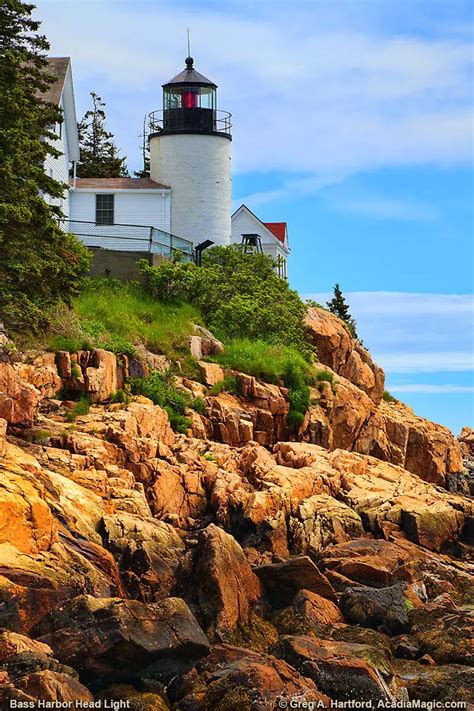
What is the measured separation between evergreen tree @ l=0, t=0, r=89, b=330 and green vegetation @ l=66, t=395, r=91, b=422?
298cm

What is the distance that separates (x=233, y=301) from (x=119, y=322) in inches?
248

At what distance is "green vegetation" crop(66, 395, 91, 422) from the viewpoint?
92.8 feet

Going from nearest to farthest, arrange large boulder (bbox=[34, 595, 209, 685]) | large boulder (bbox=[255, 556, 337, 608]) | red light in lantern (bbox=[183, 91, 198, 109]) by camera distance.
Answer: large boulder (bbox=[34, 595, 209, 685]), large boulder (bbox=[255, 556, 337, 608]), red light in lantern (bbox=[183, 91, 198, 109])

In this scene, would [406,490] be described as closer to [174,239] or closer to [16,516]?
[16,516]

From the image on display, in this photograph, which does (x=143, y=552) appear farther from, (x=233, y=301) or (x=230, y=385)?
(x=233, y=301)

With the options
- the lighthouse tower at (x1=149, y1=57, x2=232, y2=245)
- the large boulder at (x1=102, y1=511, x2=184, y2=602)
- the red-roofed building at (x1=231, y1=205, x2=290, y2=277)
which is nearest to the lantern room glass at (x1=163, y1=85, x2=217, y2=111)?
the lighthouse tower at (x1=149, y1=57, x2=232, y2=245)

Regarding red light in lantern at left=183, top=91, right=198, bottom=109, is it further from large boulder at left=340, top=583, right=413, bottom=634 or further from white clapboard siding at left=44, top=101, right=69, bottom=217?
large boulder at left=340, top=583, right=413, bottom=634

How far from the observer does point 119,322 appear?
3562 centimetres

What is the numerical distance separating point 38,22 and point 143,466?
1126 cm

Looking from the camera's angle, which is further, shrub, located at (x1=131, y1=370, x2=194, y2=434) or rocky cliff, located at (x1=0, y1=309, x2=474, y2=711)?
shrub, located at (x1=131, y1=370, x2=194, y2=434)

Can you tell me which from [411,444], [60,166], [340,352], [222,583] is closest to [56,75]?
[60,166]

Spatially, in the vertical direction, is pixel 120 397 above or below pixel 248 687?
above

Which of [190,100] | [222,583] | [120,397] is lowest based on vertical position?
[222,583]

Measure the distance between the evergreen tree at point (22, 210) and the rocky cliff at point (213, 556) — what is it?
1.92m
